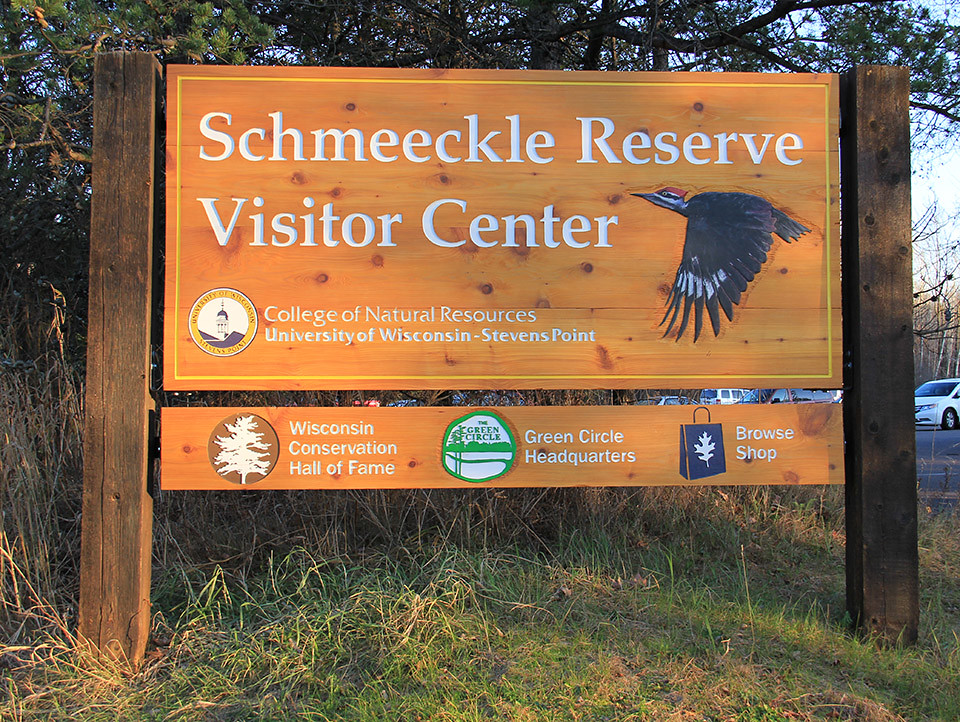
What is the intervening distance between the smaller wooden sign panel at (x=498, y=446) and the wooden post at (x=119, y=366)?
195 mm

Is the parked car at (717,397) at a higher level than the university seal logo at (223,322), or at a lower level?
lower

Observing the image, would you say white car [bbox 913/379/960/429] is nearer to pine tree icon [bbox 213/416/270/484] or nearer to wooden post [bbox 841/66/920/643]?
wooden post [bbox 841/66/920/643]

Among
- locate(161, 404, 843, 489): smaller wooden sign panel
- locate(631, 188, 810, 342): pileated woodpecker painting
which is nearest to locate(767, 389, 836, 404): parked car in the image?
locate(161, 404, 843, 489): smaller wooden sign panel

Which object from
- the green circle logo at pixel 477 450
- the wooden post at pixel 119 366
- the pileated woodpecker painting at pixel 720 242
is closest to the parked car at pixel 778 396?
the pileated woodpecker painting at pixel 720 242

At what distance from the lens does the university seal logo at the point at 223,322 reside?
3.24 m

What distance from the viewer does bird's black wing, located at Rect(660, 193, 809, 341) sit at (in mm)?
3387

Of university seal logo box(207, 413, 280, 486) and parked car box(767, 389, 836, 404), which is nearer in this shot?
university seal logo box(207, 413, 280, 486)

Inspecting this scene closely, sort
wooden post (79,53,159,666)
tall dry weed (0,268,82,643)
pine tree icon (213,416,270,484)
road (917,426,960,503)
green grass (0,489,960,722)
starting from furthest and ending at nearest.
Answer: road (917,426,960,503) → tall dry weed (0,268,82,643) → pine tree icon (213,416,270,484) → wooden post (79,53,159,666) → green grass (0,489,960,722)

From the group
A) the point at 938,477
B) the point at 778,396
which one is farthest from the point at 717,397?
the point at 938,477

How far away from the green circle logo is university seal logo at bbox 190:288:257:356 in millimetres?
1097

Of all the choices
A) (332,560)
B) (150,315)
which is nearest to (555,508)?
(332,560)

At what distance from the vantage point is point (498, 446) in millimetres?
3285

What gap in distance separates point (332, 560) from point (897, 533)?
294 centimetres

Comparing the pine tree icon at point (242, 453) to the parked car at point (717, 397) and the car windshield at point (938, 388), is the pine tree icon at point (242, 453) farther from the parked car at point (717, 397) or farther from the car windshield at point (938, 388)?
the car windshield at point (938, 388)
